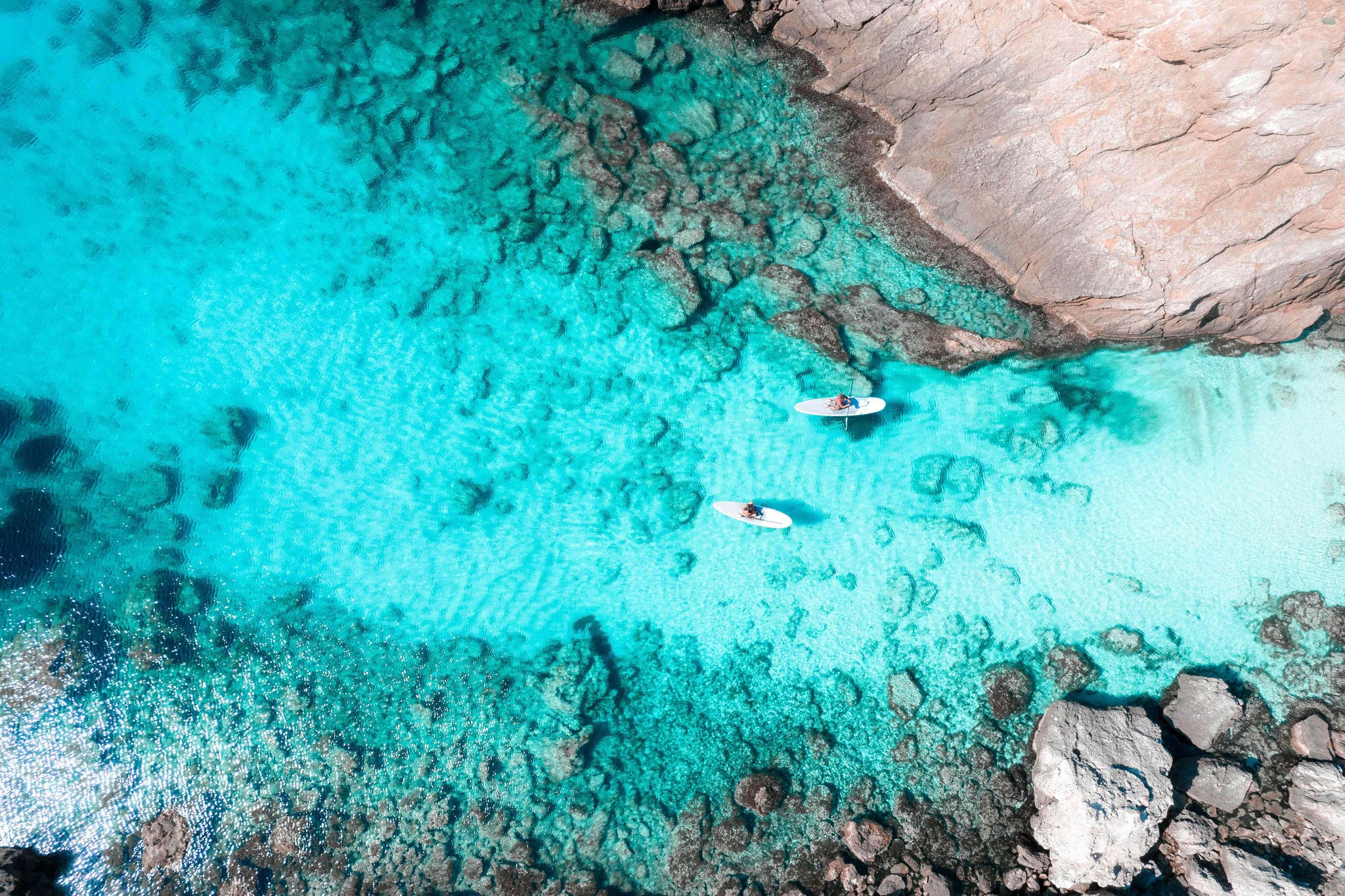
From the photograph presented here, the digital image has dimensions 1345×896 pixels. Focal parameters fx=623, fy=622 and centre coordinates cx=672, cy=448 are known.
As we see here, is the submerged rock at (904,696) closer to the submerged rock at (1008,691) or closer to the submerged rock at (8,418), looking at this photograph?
the submerged rock at (1008,691)

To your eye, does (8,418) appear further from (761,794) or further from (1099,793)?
(1099,793)

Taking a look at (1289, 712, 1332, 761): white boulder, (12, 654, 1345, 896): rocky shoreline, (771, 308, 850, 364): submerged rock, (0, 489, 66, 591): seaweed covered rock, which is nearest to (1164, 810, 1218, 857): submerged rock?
(12, 654, 1345, 896): rocky shoreline

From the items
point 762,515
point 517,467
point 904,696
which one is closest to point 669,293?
point 517,467

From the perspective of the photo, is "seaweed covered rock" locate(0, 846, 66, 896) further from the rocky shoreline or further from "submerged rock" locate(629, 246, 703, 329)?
"submerged rock" locate(629, 246, 703, 329)

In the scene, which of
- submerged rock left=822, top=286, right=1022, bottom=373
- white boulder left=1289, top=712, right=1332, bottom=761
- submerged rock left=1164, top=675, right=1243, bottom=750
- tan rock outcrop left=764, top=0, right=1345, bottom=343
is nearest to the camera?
tan rock outcrop left=764, top=0, right=1345, bottom=343

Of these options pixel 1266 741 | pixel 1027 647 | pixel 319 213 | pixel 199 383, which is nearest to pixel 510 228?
pixel 319 213
